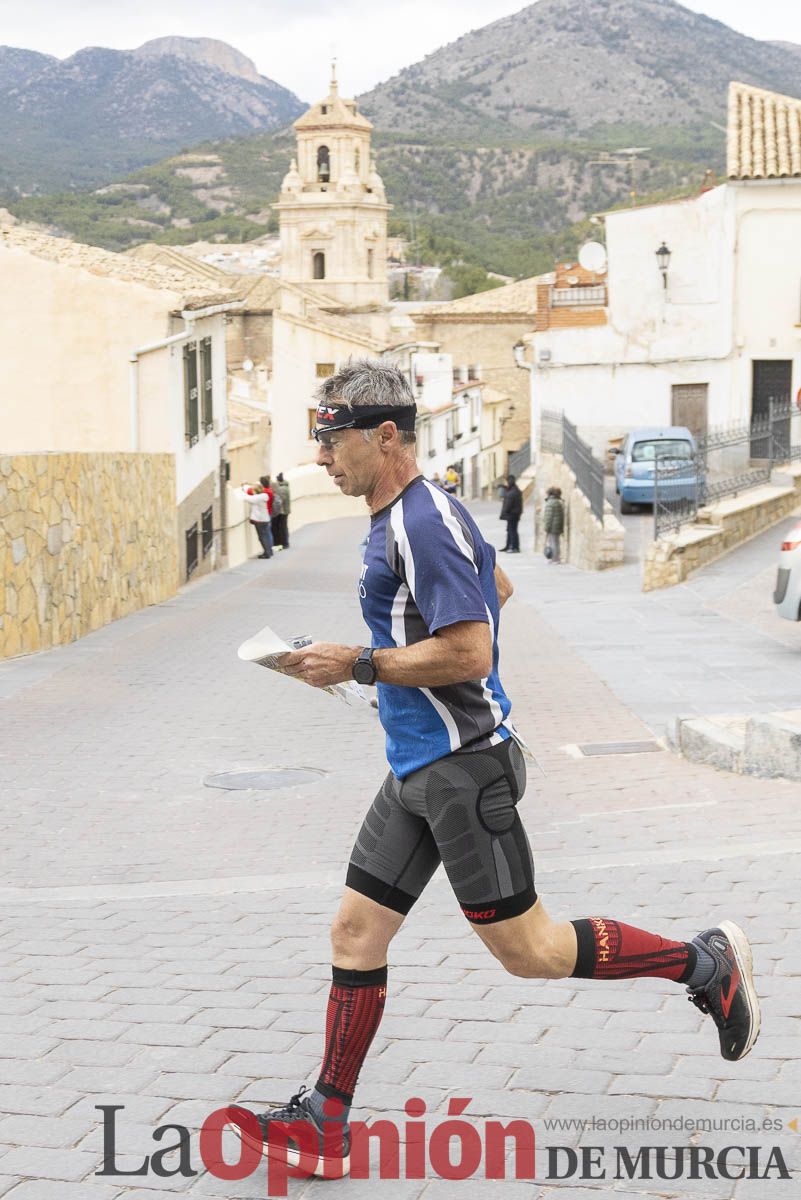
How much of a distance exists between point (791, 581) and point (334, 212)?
261 feet

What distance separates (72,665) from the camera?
14219mm

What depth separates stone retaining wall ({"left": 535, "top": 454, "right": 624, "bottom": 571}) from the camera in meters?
24.0

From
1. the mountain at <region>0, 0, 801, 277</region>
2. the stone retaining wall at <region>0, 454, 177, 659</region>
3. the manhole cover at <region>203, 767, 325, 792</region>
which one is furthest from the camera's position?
the mountain at <region>0, 0, 801, 277</region>

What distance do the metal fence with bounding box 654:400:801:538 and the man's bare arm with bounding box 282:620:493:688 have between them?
56.3 ft

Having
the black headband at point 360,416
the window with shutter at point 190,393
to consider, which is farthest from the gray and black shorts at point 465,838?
the window with shutter at point 190,393

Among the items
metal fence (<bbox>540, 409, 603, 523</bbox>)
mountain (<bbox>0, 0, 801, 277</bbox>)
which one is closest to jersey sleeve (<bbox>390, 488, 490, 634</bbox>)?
metal fence (<bbox>540, 409, 603, 523</bbox>)

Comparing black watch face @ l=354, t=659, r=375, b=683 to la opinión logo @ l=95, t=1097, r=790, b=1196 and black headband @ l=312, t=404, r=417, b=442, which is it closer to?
black headband @ l=312, t=404, r=417, b=442

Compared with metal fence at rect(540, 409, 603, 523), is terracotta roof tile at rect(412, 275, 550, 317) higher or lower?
higher

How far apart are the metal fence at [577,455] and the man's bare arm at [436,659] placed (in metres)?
21.1

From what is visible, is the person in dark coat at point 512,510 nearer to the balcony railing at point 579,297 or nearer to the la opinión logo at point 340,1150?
the balcony railing at point 579,297

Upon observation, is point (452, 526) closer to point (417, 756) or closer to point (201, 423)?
point (417, 756)

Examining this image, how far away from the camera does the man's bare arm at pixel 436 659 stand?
140 inches

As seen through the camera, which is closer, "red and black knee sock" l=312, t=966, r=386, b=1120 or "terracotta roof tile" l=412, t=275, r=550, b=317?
"red and black knee sock" l=312, t=966, r=386, b=1120

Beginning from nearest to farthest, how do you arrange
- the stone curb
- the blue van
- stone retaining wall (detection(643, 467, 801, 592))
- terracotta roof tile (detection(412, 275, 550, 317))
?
the stone curb → stone retaining wall (detection(643, 467, 801, 592)) → the blue van → terracotta roof tile (detection(412, 275, 550, 317))
